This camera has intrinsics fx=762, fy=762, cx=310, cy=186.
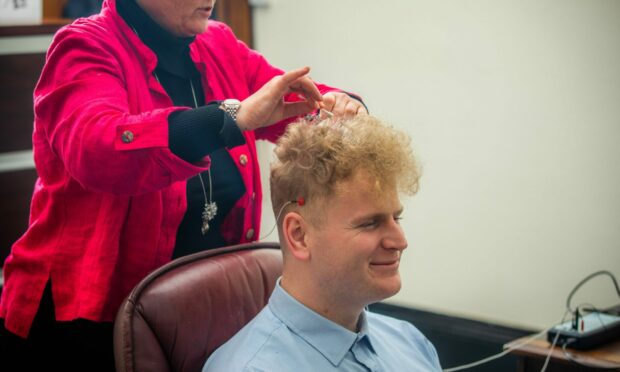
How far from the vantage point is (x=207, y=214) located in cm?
156

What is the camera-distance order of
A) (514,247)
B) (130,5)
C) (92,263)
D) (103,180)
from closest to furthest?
(103,180) < (92,263) < (130,5) < (514,247)

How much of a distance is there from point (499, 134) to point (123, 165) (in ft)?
5.60

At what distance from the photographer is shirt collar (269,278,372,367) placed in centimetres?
135

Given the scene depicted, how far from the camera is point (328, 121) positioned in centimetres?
136

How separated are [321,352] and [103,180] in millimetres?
483

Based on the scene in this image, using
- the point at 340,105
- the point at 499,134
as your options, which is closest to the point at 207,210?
the point at 340,105

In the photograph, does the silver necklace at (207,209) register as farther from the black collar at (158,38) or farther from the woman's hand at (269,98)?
the woman's hand at (269,98)

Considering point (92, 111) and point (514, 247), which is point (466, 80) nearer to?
point (514, 247)

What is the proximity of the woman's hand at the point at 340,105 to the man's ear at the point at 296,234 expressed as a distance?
23 cm

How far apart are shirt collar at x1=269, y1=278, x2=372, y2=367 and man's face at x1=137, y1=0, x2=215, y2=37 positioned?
0.58 metres

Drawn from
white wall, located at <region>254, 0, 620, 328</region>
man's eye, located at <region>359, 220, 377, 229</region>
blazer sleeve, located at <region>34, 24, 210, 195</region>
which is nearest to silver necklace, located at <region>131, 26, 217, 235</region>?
blazer sleeve, located at <region>34, 24, 210, 195</region>

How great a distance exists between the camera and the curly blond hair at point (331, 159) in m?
1.31

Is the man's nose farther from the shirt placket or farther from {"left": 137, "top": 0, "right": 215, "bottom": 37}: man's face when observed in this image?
{"left": 137, "top": 0, "right": 215, "bottom": 37}: man's face

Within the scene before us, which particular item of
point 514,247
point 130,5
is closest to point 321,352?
point 130,5
